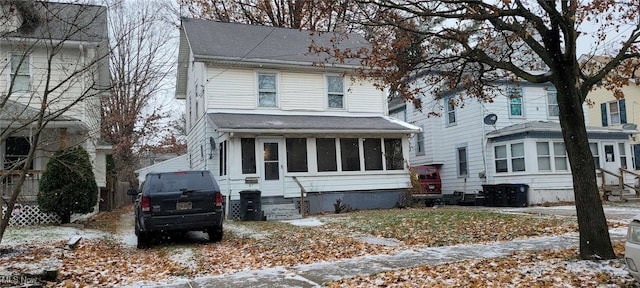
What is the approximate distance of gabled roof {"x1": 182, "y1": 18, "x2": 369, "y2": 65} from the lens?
737 inches

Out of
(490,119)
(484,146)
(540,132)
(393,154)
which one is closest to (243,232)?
(393,154)

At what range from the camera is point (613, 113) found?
2480 cm

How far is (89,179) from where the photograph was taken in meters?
14.7

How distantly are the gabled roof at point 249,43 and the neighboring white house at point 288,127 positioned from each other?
4cm

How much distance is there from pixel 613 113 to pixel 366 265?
22403mm

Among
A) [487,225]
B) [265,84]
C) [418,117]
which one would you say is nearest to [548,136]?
[418,117]

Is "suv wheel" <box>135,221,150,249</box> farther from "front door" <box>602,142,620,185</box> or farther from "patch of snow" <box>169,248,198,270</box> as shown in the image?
"front door" <box>602,142,620,185</box>

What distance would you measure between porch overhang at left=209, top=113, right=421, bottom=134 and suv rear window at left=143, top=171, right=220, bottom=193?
527 centimetres

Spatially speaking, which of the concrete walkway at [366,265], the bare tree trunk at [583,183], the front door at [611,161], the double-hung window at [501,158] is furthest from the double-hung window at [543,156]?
the bare tree trunk at [583,183]

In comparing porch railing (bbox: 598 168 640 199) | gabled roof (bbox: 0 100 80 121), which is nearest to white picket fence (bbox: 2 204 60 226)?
gabled roof (bbox: 0 100 80 121)

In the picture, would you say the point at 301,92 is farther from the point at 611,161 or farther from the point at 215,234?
the point at 611,161

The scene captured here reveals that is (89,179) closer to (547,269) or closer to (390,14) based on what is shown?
(390,14)

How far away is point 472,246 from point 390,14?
448 cm

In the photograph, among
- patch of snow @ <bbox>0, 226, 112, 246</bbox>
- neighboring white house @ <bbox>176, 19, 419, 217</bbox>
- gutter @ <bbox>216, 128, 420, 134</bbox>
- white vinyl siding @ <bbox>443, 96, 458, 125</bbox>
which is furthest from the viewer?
white vinyl siding @ <bbox>443, 96, 458, 125</bbox>
